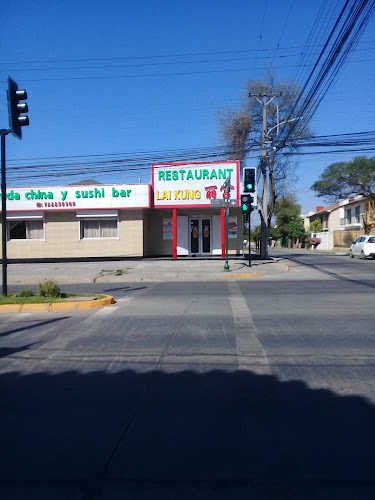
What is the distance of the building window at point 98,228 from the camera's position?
2503cm

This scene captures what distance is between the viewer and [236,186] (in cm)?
2358

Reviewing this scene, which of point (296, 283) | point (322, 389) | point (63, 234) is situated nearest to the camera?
point (322, 389)

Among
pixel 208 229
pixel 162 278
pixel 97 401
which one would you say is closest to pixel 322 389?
pixel 97 401

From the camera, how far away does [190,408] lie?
440 cm

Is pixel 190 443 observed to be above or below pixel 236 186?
below

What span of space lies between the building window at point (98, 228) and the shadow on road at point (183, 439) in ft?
65.6

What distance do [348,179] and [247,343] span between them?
141 ft

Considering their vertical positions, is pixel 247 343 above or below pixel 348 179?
below

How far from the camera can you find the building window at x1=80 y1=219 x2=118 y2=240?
25.0 m

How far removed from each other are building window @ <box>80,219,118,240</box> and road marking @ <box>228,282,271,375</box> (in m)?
15.5

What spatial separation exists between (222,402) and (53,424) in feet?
5.45

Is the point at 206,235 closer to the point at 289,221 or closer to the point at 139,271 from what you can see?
the point at 139,271

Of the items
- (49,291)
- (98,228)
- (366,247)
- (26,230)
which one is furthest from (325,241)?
(49,291)

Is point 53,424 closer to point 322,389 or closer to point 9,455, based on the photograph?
point 9,455
